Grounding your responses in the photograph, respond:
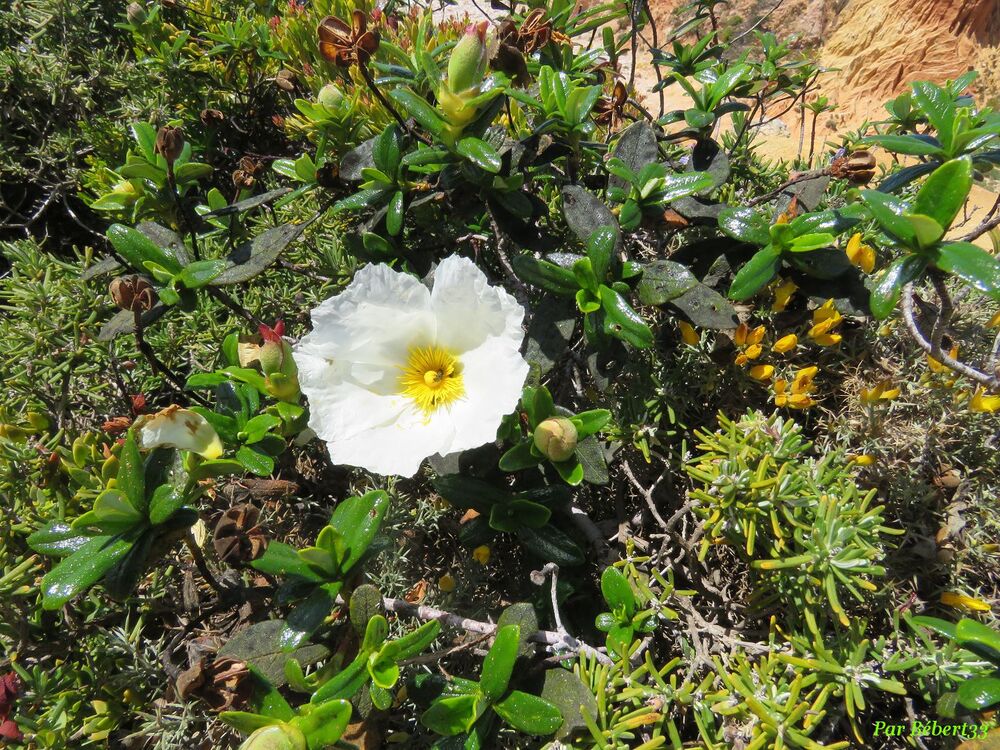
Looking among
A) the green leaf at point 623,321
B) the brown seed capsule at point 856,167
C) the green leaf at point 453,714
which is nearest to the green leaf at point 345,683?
the green leaf at point 453,714

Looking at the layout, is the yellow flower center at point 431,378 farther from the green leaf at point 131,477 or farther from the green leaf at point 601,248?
the green leaf at point 131,477

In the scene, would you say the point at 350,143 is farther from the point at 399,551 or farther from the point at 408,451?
the point at 399,551

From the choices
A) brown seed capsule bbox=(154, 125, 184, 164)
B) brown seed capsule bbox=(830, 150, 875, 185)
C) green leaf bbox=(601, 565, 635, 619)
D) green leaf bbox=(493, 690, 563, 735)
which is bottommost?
green leaf bbox=(493, 690, 563, 735)

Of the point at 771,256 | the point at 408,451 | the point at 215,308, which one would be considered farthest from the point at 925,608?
the point at 215,308

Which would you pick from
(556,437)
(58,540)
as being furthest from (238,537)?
(556,437)

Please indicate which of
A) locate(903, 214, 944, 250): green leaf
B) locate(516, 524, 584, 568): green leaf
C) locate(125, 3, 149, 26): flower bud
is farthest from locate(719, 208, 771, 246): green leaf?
locate(125, 3, 149, 26): flower bud

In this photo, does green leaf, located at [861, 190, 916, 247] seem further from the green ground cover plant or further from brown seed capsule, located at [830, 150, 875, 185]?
brown seed capsule, located at [830, 150, 875, 185]
